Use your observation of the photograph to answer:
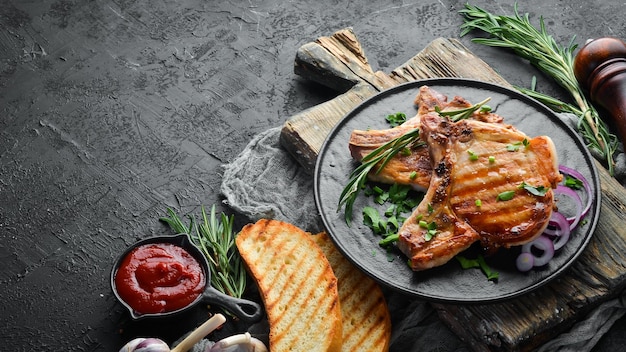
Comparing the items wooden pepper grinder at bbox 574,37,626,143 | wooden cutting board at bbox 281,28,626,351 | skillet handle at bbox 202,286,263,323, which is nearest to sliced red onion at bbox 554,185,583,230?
wooden cutting board at bbox 281,28,626,351

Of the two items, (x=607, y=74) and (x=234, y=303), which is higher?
(x=607, y=74)

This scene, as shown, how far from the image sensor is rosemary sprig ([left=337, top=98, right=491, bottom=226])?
175 inches

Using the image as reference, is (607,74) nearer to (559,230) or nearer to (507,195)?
(559,230)

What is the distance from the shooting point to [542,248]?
13.8 feet

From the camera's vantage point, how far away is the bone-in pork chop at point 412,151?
445cm

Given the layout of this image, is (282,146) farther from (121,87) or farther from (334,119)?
(121,87)

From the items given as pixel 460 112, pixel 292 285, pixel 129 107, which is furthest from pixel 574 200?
pixel 129 107

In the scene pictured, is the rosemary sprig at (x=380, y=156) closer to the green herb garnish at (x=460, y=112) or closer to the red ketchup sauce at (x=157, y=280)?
the green herb garnish at (x=460, y=112)

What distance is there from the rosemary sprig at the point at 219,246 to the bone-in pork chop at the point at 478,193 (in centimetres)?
112

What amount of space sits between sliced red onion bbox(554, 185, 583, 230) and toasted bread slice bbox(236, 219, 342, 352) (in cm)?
139

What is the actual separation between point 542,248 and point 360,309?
108cm

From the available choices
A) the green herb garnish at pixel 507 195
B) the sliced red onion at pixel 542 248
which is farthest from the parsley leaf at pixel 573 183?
the green herb garnish at pixel 507 195

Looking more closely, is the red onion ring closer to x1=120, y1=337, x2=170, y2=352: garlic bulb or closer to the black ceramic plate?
the black ceramic plate

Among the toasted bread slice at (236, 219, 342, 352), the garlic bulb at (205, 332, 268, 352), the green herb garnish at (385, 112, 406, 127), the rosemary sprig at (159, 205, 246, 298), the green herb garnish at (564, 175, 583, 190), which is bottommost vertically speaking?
the rosemary sprig at (159, 205, 246, 298)
